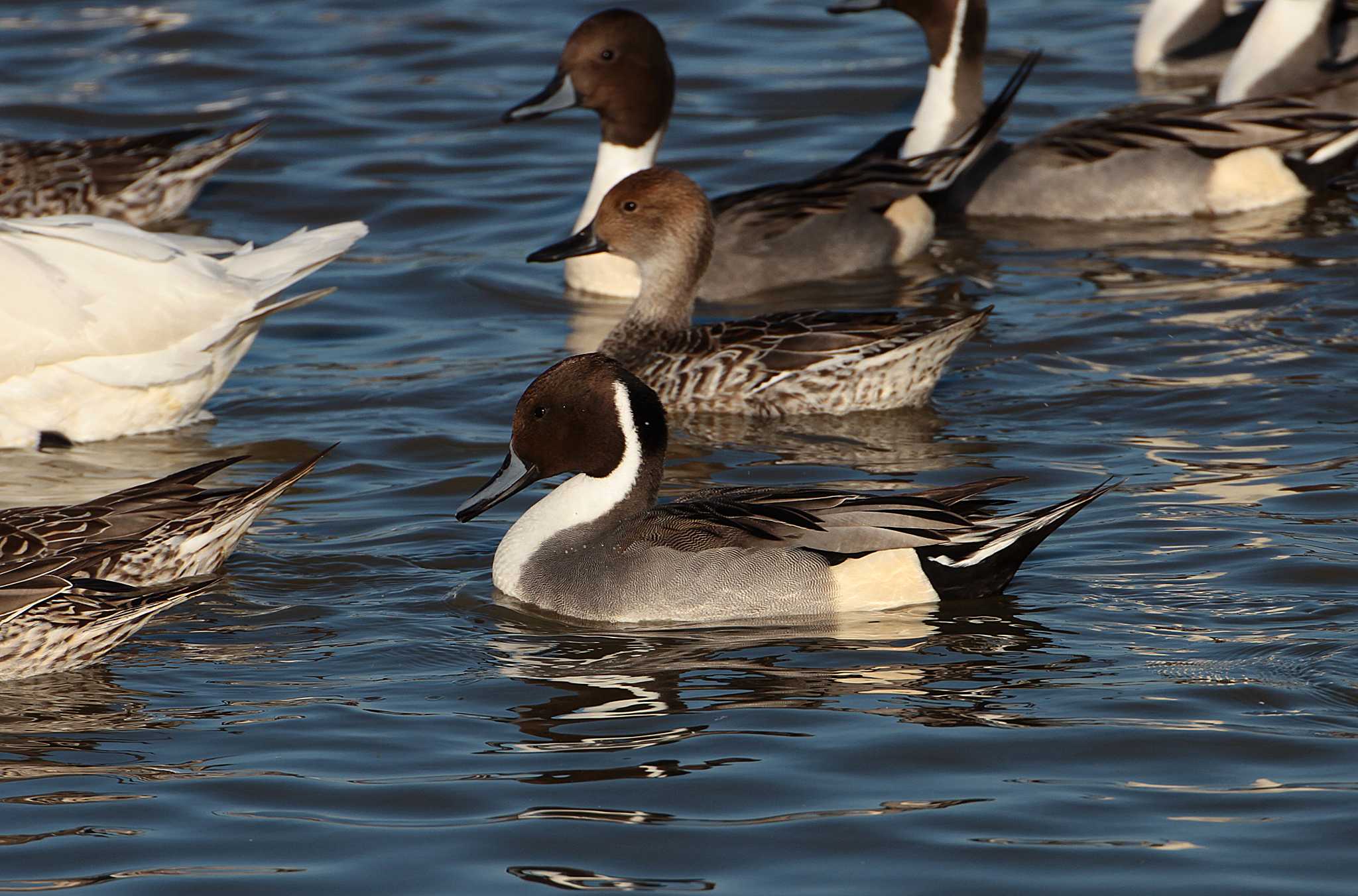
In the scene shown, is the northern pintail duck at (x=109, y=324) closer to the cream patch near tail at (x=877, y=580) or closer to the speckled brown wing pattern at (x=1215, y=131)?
the cream patch near tail at (x=877, y=580)

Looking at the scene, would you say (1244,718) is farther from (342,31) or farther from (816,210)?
(342,31)

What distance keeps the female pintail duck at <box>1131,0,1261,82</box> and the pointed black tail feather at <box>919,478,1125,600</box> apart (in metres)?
8.37

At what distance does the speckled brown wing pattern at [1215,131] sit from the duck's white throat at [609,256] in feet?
6.88

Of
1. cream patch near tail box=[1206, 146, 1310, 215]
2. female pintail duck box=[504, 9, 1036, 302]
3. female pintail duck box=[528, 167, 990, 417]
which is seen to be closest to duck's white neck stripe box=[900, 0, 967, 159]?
female pintail duck box=[504, 9, 1036, 302]

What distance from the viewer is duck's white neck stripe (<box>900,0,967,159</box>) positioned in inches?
470

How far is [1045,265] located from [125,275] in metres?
4.46

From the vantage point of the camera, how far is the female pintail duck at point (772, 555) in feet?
21.0

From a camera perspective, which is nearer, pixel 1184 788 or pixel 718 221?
pixel 1184 788

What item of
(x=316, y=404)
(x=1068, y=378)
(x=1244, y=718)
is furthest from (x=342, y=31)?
(x=1244, y=718)

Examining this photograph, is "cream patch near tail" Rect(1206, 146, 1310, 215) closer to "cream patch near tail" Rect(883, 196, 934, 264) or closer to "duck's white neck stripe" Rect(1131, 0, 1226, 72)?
"cream patch near tail" Rect(883, 196, 934, 264)

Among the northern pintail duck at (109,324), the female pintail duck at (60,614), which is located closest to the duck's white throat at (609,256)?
the northern pintail duck at (109,324)

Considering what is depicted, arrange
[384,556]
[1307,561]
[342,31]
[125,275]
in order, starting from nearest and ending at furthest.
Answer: [1307,561] < [384,556] < [125,275] < [342,31]

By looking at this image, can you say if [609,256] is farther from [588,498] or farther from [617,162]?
[588,498]

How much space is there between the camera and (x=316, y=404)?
922 cm
